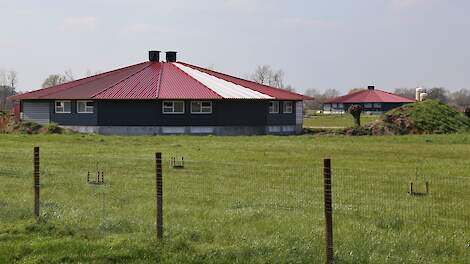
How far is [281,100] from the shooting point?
177 ft

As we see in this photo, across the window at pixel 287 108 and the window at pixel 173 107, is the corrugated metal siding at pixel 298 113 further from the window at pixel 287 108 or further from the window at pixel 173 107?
the window at pixel 173 107

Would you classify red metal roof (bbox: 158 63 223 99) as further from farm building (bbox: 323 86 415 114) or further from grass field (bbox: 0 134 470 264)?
farm building (bbox: 323 86 415 114)

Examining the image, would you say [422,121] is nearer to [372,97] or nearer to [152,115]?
[152,115]

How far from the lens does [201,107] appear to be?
162 ft

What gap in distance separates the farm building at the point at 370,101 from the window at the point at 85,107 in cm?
7743

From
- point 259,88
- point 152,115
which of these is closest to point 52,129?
point 152,115

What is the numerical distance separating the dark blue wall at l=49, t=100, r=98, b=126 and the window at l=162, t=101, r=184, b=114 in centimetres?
528

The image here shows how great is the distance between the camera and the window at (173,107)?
48.8 m

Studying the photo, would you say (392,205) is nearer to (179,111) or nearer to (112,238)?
(112,238)

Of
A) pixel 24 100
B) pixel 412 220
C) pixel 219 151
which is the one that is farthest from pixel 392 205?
pixel 24 100

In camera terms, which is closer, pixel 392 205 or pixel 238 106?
pixel 392 205

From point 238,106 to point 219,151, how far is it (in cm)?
2155

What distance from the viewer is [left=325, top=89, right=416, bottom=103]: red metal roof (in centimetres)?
12078

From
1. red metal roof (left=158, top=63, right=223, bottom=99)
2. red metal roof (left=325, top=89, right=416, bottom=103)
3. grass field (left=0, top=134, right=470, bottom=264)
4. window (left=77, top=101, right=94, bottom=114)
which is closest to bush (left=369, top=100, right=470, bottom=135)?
red metal roof (left=158, top=63, right=223, bottom=99)
